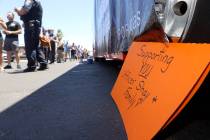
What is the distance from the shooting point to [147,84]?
1706mm

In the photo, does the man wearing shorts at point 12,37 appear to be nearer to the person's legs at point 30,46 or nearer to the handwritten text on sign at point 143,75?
the person's legs at point 30,46

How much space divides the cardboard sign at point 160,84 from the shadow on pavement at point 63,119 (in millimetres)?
737

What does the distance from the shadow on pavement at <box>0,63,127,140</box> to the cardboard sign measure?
74cm

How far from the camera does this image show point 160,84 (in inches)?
62.1

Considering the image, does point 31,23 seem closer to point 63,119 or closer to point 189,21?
point 63,119

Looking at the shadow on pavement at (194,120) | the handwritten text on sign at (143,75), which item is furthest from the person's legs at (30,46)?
the handwritten text on sign at (143,75)

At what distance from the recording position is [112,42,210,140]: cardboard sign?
138cm

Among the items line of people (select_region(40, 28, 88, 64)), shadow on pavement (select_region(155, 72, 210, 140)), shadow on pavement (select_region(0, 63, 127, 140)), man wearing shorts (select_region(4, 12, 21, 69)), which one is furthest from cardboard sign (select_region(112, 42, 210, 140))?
line of people (select_region(40, 28, 88, 64))

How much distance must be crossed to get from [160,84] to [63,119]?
174 cm

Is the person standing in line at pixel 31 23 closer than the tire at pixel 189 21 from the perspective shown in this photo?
No

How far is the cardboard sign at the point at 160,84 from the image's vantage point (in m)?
1.38

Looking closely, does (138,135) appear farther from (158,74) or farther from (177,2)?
(177,2)

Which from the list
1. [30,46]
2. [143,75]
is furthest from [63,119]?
[30,46]

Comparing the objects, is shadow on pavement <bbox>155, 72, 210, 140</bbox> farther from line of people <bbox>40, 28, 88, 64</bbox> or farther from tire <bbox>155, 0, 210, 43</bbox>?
line of people <bbox>40, 28, 88, 64</bbox>
